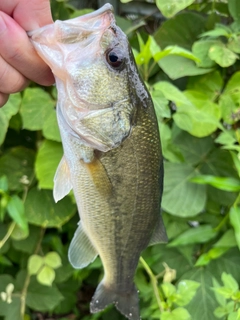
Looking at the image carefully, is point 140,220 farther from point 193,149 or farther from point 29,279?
point 29,279

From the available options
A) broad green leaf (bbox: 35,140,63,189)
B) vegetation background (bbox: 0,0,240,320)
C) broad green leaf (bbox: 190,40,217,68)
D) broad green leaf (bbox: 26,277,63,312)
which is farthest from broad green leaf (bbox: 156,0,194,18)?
broad green leaf (bbox: 26,277,63,312)

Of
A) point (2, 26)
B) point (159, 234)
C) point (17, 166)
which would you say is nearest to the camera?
point (2, 26)

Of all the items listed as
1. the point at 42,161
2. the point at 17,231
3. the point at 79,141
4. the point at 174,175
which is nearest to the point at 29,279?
the point at 17,231

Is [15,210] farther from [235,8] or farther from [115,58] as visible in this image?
[235,8]

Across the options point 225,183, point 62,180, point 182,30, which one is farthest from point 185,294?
point 182,30

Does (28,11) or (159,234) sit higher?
(28,11)

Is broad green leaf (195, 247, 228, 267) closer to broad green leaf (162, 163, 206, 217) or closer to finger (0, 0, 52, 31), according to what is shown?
broad green leaf (162, 163, 206, 217)

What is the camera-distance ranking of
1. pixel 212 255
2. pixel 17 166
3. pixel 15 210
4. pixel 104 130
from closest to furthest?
1. pixel 104 130
2. pixel 15 210
3. pixel 212 255
4. pixel 17 166
